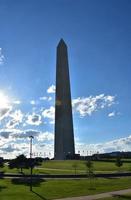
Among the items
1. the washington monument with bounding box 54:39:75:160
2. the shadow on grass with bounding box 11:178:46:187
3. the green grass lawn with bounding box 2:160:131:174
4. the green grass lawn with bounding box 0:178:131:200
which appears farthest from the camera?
the washington monument with bounding box 54:39:75:160

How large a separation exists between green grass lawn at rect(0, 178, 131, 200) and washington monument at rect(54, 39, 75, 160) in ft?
164

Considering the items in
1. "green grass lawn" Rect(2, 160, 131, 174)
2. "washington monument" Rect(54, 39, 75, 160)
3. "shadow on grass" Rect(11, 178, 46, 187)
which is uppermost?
"washington monument" Rect(54, 39, 75, 160)

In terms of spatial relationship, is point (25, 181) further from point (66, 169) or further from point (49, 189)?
point (66, 169)

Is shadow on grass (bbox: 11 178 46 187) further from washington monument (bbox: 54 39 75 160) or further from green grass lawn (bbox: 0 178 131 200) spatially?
washington monument (bbox: 54 39 75 160)

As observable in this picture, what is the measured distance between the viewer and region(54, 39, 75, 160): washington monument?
345ft

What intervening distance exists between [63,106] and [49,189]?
60.8m

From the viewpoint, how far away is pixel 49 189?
48.3 m

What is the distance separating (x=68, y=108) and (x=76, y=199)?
7002cm

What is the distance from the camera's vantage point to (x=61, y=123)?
108000 mm

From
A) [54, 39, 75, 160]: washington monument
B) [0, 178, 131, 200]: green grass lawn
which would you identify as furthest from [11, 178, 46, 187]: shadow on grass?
[54, 39, 75, 160]: washington monument

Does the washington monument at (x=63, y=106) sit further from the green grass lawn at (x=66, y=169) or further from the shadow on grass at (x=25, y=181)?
the shadow on grass at (x=25, y=181)

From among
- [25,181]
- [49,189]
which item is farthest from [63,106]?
[49,189]

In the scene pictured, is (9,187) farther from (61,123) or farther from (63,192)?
(61,123)

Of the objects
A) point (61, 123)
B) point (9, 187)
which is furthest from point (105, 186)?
point (61, 123)
